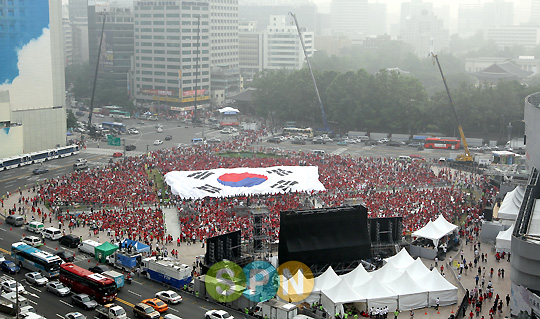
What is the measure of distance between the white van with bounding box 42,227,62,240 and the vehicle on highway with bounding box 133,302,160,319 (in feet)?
38.8

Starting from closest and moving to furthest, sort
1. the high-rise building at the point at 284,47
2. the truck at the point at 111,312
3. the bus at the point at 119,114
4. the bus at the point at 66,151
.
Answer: the truck at the point at 111,312 < the bus at the point at 66,151 < the bus at the point at 119,114 < the high-rise building at the point at 284,47

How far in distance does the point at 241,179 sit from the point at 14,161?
22.8m

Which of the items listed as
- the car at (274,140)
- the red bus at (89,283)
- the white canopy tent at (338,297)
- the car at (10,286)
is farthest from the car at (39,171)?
the white canopy tent at (338,297)

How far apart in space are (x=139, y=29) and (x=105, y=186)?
62106 millimetres

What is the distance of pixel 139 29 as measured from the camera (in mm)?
105000

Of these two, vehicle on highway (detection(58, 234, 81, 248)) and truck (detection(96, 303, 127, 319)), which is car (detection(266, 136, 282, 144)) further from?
truck (detection(96, 303, 127, 319))

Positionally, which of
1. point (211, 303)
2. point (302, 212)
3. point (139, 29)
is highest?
point (139, 29)

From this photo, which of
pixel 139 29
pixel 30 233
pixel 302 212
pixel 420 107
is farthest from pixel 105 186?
pixel 139 29

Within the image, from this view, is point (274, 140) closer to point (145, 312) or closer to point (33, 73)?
point (33, 73)

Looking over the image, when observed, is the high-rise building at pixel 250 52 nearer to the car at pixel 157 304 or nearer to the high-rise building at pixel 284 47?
the high-rise building at pixel 284 47

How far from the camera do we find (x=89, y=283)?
28750mm

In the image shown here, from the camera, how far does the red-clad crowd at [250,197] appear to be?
40000 millimetres

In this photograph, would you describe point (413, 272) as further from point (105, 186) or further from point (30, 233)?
point (105, 186)

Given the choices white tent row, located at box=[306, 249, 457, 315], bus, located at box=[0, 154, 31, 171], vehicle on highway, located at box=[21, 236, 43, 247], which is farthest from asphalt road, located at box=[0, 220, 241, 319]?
bus, located at box=[0, 154, 31, 171]
